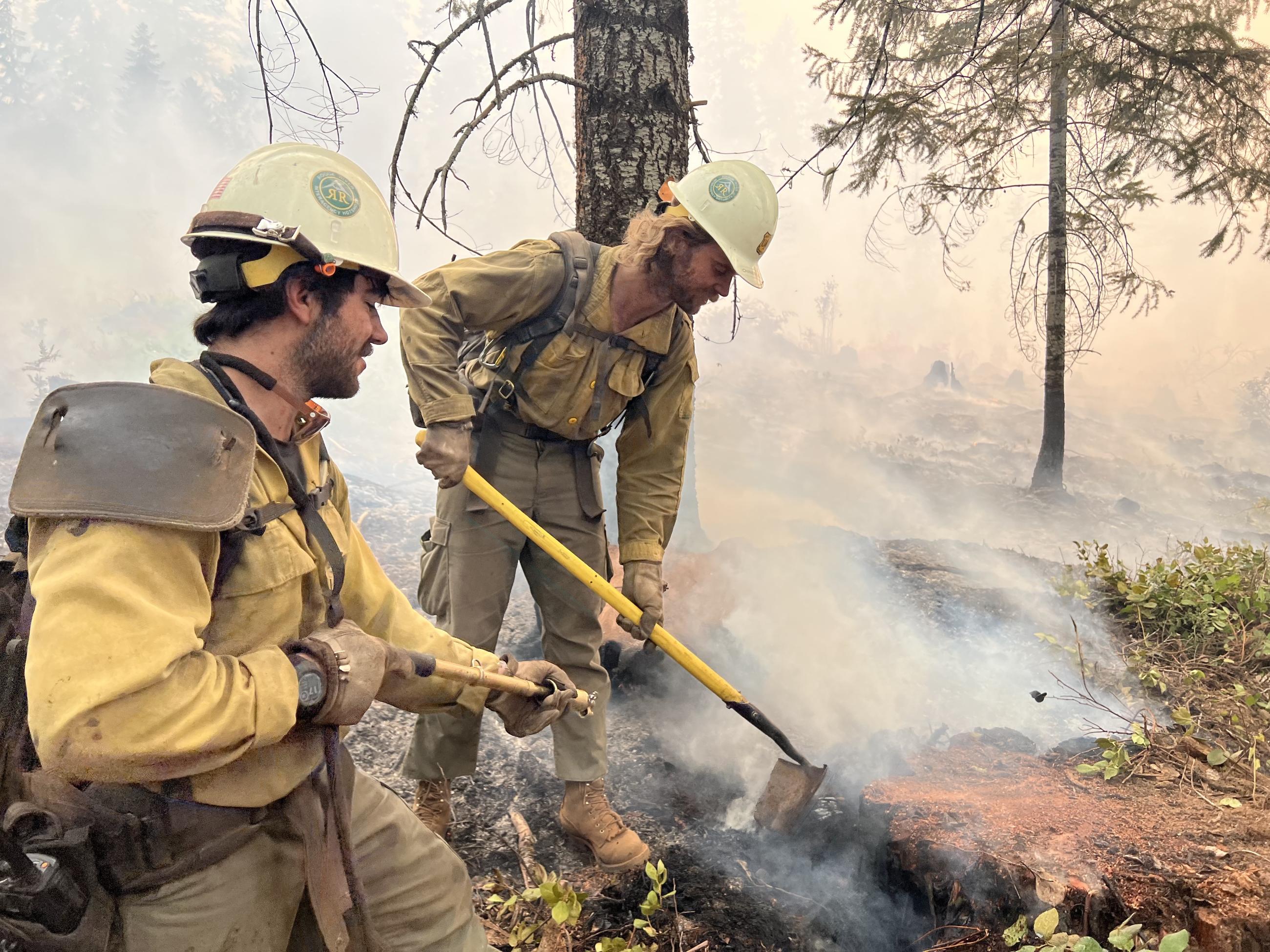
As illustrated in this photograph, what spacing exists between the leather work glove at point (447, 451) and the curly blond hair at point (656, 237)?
0.90 metres

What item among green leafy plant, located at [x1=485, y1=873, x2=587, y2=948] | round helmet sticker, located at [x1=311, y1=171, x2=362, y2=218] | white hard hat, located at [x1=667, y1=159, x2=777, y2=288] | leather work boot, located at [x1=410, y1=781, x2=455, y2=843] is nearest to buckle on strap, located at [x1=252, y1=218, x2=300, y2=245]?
round helmet sticker, located at [x1=311, y1=171, x2=362, y2=218]

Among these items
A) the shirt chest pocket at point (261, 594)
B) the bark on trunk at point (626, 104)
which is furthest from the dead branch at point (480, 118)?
the shirt chest pocket at point (261, 594)

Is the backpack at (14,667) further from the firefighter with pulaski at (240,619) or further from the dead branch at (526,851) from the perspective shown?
the dead branch at (526,851)

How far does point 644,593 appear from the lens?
3.06 metres

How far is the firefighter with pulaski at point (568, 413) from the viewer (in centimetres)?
270

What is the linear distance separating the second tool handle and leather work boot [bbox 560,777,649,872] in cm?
103

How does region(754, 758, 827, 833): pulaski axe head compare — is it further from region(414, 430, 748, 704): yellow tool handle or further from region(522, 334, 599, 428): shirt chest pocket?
region(522, 334, 599, 428): shirt chest pocket

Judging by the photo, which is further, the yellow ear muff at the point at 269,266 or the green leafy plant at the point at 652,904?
the green leafy plant at the point at 652,904

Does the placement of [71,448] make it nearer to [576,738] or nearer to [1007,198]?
[576,738]

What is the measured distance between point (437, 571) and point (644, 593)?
34.2 inches

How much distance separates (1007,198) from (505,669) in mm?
10674

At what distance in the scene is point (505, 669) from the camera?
1.96 metres

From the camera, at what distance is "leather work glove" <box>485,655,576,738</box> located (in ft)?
6.56

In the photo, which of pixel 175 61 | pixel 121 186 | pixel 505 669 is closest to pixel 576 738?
pixel 505 669
